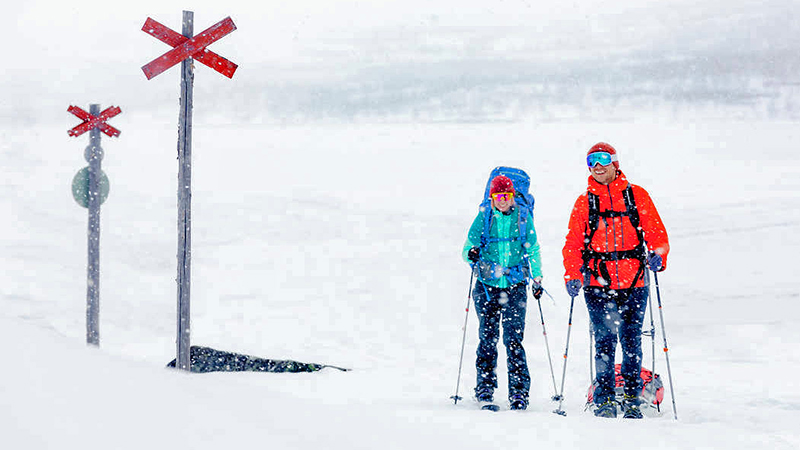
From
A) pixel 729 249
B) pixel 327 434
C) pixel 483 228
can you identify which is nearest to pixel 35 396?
pixel 327 434

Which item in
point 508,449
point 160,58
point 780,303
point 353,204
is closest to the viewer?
point 508,449

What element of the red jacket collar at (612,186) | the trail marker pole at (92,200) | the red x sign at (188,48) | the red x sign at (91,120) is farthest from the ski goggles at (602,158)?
the red x sign at (91,120)

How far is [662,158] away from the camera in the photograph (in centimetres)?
4841

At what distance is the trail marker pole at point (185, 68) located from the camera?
6438 mm

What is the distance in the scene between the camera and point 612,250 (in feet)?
15.6

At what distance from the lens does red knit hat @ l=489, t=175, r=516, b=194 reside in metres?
5.17

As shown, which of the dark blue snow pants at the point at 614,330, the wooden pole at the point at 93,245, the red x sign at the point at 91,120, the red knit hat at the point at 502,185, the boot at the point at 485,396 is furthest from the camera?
the red x sign at the point at 91,120

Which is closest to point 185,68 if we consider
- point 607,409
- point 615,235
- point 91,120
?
point 615,235

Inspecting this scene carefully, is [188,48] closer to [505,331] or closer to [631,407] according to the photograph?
[505,331]

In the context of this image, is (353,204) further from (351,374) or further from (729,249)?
(351,374)

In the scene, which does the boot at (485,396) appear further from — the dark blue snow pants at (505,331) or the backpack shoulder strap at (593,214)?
the backpack shoulder strap at (593,214)

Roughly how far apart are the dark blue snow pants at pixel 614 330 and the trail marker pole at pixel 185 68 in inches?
164

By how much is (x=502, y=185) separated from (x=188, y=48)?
11.9 ft

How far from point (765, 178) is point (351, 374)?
34.6m
